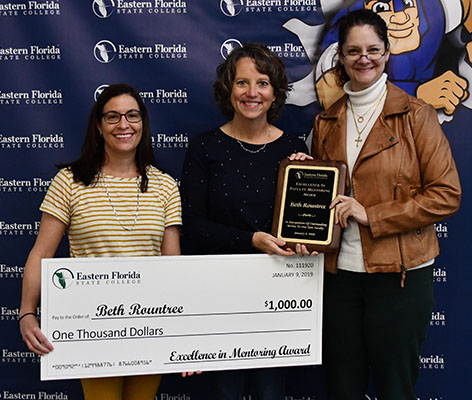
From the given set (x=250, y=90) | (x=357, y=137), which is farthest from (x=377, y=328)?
(x=250, y=90)

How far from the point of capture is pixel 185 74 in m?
2.28

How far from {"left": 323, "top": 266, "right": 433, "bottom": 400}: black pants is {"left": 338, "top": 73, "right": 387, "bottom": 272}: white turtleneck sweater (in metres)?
0.05

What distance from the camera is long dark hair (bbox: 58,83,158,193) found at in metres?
1.66

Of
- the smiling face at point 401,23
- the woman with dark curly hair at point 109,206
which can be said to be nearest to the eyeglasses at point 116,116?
the woman with dark curly hair at point 109,206

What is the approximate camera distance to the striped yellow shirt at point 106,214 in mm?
1619

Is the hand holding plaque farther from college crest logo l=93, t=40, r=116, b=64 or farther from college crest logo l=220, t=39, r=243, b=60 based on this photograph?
college crest logo l=93, t=40, r=116, b=64

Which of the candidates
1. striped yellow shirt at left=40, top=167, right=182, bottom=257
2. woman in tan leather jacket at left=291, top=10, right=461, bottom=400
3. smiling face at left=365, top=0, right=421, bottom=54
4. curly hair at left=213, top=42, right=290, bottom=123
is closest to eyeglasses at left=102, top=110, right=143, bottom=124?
striped yellow shirt at left=40, top=167, right=182, bottom=257

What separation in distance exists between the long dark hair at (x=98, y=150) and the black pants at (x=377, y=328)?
80 centimetres

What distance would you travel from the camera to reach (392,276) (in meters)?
1.68

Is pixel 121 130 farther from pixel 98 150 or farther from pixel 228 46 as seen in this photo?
pixel 228 46

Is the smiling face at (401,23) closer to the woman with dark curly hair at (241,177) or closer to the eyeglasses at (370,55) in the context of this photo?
the eyeglasses at (370,55)

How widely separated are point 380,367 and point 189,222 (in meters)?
0.86

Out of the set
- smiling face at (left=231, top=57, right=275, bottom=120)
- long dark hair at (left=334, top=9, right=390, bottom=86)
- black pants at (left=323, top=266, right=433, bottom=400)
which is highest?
long dark hair at (left=334, top=9, right=390, bottom=86)

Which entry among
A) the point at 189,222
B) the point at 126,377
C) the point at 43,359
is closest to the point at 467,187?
the point at 189,222
